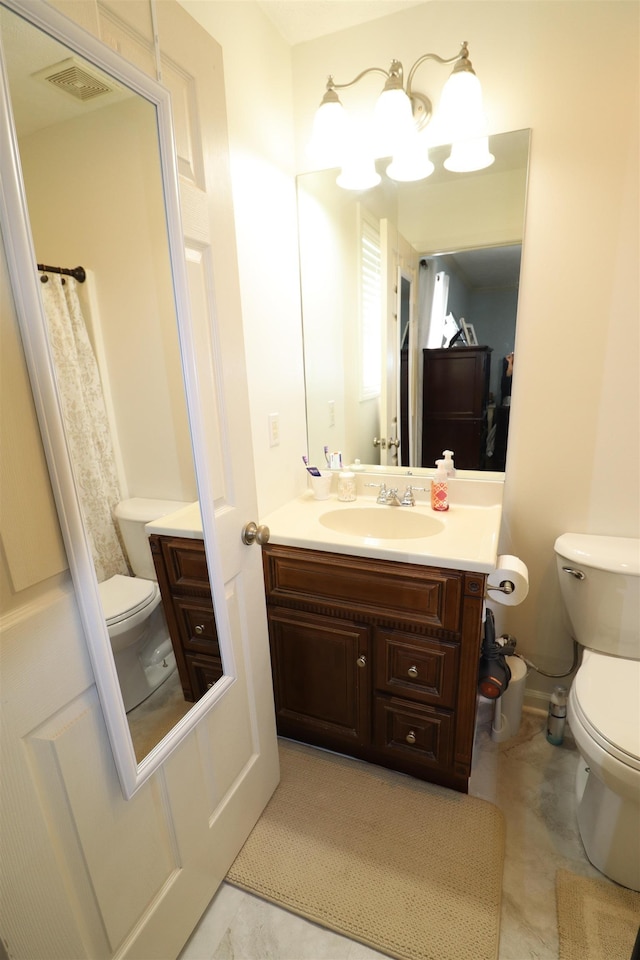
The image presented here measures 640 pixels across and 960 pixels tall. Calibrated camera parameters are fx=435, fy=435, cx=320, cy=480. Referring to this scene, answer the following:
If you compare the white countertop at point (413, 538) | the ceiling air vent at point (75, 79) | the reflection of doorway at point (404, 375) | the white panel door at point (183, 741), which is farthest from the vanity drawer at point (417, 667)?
the ceiling air vent at point (75, 79)

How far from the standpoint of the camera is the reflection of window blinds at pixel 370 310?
1.67m

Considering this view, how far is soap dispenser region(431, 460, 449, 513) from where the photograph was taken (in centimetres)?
Answer: 159

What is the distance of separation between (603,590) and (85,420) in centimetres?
151

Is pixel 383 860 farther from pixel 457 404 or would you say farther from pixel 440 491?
pixel 457 404

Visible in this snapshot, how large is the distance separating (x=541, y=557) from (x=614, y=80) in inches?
58.0

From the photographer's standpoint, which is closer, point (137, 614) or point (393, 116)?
point (137, 614)

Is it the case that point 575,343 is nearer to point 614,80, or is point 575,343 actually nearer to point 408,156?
point 614,80

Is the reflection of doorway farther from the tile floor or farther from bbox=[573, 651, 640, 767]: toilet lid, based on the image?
the tile floor

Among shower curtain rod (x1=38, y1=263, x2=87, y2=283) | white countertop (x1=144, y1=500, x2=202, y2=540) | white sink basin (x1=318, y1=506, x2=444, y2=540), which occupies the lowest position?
white sink basin (x1=318, y1=506, x2=444, y2=540)

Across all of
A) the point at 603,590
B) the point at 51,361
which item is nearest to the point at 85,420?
the point at 51,361

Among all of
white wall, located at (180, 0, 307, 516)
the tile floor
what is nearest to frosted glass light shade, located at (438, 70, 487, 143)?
white wall, located at (180, 0, 307, 516)

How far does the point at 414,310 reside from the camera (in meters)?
1.63

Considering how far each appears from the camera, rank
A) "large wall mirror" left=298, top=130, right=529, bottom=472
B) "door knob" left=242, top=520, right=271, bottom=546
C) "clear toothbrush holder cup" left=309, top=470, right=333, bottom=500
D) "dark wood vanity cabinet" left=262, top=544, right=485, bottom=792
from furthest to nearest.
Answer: "clear toothbrush holder cup" left=309, top=470, right=333, bottom=500 → "large wall mirror" left=298, top=130, right=529, bottom=472 → "dark wood vanity cabinet" left=262, top=544, right=485, bottom=792 → "door knob" left=242, top=520, right=271, bottom=546

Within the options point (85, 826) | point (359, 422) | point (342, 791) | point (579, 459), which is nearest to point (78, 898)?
point (85, 826)
